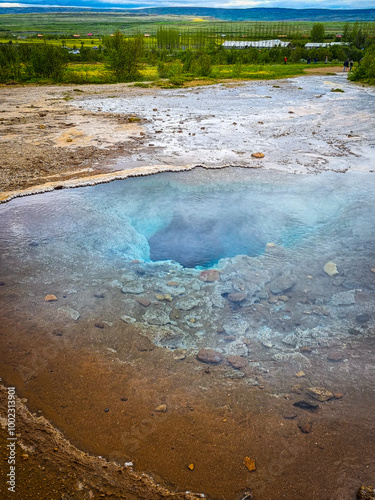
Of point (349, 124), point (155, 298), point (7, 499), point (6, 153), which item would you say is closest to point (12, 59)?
point (6, 153)

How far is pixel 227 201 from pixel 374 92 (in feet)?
49.5

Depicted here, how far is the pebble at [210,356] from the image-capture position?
3068mm

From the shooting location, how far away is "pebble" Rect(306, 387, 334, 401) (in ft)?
8.99

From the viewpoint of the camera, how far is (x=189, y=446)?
2.38m

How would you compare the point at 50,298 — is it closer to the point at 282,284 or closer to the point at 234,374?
the point at 234,374

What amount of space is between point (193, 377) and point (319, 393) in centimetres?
96

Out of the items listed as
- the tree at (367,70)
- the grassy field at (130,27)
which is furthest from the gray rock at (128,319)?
the grassy field at (130,27)

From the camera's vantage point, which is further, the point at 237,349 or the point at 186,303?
the point at 186,303

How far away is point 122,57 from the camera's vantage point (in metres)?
22.1

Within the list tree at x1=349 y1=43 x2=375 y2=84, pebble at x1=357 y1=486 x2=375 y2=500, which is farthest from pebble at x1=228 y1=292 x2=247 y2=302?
tree at x1=349 y1=43 x2=375 y2=84

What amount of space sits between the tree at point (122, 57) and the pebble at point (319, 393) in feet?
75.7

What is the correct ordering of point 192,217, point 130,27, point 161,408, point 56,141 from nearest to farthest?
point 161,408 < point 192,217 < point 56,141 < point 130,27

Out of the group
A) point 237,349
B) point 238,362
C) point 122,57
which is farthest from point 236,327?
point 122,57

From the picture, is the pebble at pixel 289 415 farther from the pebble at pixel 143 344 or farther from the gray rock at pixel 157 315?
the gray rock at pixel 157 315
